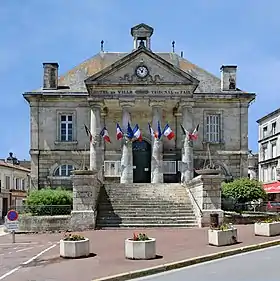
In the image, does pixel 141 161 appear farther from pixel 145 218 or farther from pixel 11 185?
pixel 11 185

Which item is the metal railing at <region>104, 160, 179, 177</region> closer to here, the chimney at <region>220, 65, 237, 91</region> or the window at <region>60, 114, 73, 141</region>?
the window at <region>60, 114, 73, 141</region>

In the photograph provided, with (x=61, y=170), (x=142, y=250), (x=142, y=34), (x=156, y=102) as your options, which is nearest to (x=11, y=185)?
(x=61, y=170)

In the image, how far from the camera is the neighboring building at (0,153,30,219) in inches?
2159

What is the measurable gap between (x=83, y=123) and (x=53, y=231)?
12.3 m

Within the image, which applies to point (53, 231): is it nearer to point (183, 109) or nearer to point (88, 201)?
point (88, 201)

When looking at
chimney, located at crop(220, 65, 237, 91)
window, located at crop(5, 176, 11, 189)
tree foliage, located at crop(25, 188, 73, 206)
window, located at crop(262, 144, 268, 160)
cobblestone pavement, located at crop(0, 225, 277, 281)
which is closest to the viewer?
cobblestone pavement, located at crop(0, 225, 277, 281)

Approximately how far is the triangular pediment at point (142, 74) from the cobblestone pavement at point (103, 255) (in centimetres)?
1192

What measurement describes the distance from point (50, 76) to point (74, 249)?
2220cm

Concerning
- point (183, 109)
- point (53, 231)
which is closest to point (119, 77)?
point (183, 109)

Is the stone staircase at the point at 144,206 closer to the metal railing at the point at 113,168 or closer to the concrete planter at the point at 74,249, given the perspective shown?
the metal railing at the point at 113,168

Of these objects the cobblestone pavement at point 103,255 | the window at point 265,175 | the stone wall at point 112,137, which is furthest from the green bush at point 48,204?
the window at point 265,175

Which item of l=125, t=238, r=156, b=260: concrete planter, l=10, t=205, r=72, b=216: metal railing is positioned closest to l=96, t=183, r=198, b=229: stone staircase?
l=10, t=205, r=72, b=216: metal railing

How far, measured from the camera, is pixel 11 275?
10938 millimetres

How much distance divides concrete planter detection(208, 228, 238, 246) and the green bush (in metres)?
10.2
